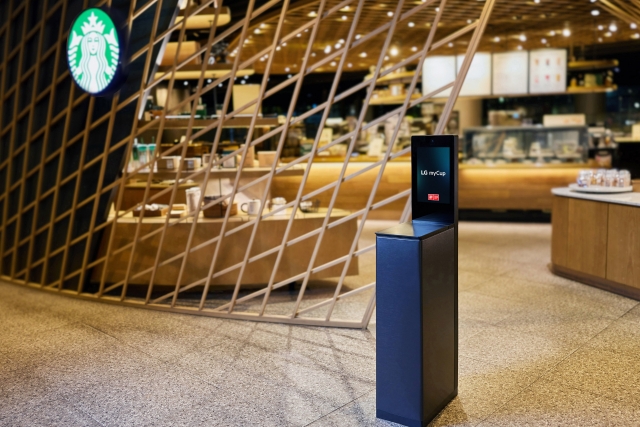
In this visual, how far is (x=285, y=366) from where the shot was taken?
3.47 metres

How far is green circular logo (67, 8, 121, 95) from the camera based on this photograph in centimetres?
444

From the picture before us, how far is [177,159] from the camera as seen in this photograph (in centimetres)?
486

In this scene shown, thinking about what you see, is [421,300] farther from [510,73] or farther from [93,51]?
[510,73]

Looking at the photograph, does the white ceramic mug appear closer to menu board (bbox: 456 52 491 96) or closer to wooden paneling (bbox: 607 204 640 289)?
wooden paneling (bbox: 607 204 640 289)

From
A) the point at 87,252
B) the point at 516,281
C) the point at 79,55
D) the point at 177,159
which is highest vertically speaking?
the point at 79,55

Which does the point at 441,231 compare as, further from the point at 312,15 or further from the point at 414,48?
the point at 414,48

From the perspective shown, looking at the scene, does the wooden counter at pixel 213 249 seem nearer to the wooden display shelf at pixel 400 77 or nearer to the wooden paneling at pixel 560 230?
the wooden paneling at pixel 560 230

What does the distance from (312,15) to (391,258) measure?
5637 millimetres

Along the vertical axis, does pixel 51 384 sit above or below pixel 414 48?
below

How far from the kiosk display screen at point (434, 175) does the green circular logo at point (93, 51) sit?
2.57 m

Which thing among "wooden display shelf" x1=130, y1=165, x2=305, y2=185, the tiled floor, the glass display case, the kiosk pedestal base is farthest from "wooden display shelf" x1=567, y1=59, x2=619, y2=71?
the kiosk pedestal base

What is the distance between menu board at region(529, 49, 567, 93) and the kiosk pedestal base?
665cm

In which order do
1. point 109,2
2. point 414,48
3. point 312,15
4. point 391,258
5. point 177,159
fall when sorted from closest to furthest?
point 391,258 → point 109,2 → point 177,159 → point 312,15 → point 414,48

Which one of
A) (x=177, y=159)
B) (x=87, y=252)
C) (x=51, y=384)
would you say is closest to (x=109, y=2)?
(x=177, y=159)
